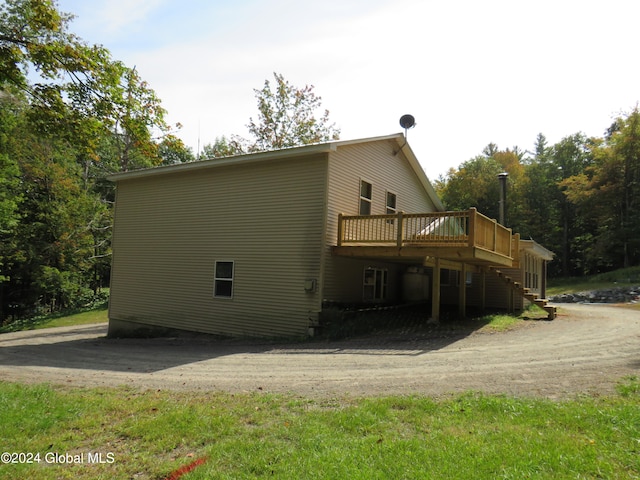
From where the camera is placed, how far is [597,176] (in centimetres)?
3584

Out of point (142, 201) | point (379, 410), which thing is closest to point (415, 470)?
point (379, 410)

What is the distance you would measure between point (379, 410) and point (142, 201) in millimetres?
13495

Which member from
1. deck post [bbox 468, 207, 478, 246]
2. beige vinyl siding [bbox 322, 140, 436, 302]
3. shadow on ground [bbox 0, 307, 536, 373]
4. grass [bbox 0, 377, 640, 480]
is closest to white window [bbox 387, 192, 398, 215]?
beige vinyl siding [bbox 322, 140, 436, 302]

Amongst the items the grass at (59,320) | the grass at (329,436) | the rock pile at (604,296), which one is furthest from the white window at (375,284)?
the grass at (59,320)

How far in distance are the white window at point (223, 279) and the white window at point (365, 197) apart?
448 centimetres

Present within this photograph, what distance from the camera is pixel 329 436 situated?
4098 mm

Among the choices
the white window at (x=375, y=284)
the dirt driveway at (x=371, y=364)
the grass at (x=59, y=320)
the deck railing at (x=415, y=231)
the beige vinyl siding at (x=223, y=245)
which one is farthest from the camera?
the grass at (x=59, y=320)

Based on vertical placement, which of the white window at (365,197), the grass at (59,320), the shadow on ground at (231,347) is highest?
the white window at (365,197)

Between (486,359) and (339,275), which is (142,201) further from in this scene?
(486,359)

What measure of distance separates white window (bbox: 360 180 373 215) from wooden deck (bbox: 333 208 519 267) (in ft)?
5.65

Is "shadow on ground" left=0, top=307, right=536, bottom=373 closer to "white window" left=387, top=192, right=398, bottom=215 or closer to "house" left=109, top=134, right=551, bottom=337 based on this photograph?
"house" left=109, top=134, right=551, bottom=337

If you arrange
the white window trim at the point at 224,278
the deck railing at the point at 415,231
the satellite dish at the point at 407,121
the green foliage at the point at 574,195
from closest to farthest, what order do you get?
the deck railing at the point at 415,231 → the white window trim at the point at 224,278 → the satellite dish at the point at 407,121 → the green foliage at the point at 574,195

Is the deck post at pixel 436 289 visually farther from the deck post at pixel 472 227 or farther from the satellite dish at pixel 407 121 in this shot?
the satellite dish at pixel 407 121

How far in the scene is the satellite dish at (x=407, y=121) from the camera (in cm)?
1552
